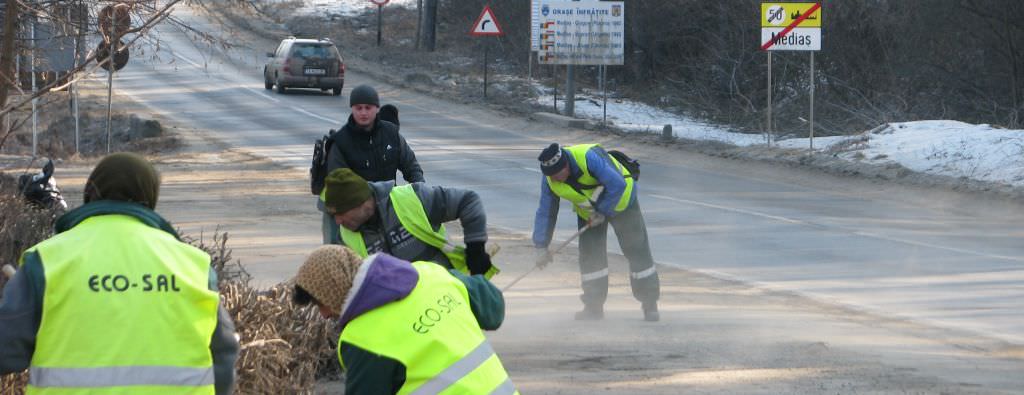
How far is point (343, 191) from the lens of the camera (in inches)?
217

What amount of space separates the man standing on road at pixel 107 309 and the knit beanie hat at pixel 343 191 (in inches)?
79.1

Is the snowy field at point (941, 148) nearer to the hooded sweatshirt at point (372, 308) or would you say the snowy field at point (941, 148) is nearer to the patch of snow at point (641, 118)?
the patch of snow at point (641, 118)

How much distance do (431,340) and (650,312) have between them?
652cm

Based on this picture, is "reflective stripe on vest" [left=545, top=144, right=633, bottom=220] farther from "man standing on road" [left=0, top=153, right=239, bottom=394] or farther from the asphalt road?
"man standing on road" [left=0, top=153, right=239, bottom=394]

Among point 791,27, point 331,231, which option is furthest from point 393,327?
point 791,27

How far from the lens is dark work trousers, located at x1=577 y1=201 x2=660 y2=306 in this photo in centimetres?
984

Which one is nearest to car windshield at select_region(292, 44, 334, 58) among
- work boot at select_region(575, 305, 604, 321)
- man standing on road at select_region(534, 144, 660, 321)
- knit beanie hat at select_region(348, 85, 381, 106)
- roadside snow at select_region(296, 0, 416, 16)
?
Result: roadside snow at select_region(296, 0, 416, 16)

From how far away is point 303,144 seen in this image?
2570 centimetres

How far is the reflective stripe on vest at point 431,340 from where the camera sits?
3381 mm

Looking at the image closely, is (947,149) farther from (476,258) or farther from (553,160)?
(476,258)

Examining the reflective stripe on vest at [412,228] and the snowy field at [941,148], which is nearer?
the reflective stripe on vest at [412,228]

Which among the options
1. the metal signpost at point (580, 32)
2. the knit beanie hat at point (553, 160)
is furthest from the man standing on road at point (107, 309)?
the metal signpost at point (580, 32)

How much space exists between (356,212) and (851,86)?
26.1m

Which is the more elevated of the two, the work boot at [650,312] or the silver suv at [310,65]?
the silver suv at [310,65]
